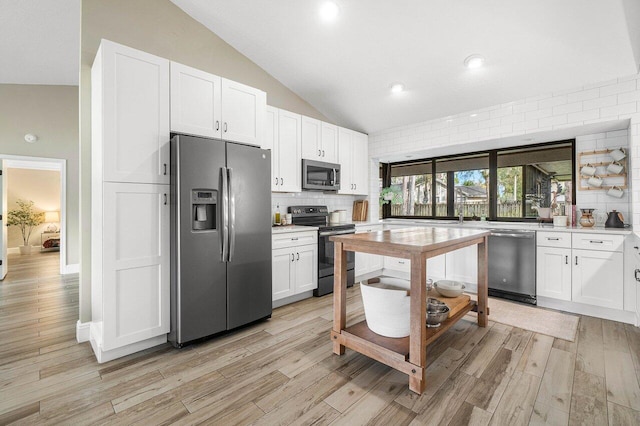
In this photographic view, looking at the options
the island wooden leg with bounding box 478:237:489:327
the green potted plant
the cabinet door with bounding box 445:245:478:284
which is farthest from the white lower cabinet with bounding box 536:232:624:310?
the green potted plant

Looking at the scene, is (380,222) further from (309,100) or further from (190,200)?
(190,200)

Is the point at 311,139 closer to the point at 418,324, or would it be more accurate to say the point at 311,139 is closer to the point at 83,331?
the point at 418,324

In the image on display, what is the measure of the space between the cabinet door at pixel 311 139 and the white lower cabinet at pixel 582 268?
298 cm

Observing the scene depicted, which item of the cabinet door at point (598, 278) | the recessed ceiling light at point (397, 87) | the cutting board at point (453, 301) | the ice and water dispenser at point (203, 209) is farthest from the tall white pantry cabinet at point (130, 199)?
the cabinet door at point (598, 278)

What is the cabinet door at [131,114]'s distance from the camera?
218 cm

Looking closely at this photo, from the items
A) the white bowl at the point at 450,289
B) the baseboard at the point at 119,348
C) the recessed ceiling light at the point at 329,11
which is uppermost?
the recessed ceiling light at the point at 329,11

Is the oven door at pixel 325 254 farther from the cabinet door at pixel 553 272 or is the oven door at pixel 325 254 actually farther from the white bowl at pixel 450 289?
the cabinet door at pixel 553 272

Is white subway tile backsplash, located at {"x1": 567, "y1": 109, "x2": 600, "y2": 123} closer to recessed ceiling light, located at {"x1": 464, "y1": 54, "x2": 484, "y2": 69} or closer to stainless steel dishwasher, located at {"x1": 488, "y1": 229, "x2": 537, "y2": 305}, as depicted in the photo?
recessed ceiling light, located at {"x1": 464, "y1": 54, "x2": 484, "y2": 69}

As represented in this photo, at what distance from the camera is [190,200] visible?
241 cm

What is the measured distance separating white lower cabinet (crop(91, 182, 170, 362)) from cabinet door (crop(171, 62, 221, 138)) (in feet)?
1.98

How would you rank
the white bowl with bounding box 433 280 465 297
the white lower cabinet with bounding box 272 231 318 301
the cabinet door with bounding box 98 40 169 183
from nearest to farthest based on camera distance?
the cabinet door with bounding box 98 40 169 183, the white bowl with bounding box 433 280 465 297, the white lower cabinet with bounding box 272 231 318 301

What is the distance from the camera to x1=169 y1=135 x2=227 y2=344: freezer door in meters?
2.38

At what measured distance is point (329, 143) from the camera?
4.46 m

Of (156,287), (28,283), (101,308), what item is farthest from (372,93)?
(28,283)
